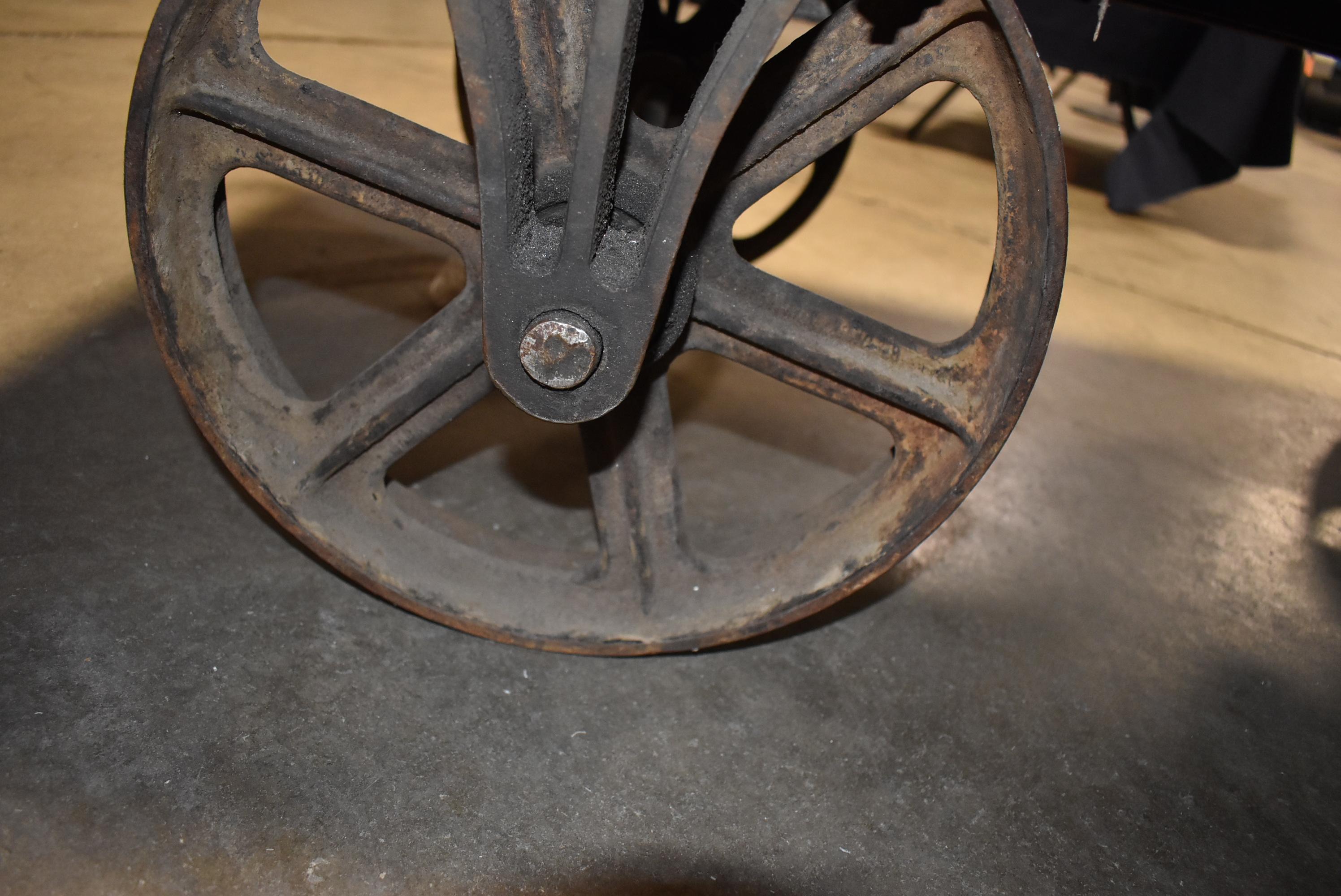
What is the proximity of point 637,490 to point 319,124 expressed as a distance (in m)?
0.60

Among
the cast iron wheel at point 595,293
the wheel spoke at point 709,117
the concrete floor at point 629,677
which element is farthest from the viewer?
the concrete floor at point 629,677

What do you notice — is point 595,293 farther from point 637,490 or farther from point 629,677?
point 629,677

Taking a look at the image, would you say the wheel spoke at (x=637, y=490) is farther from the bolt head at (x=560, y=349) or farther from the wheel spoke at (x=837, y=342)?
the bolt head at (x=560, y=349)

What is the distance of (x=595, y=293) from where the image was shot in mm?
1017

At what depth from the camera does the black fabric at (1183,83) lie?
3.89m

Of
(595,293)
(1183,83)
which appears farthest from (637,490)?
(1183,83)

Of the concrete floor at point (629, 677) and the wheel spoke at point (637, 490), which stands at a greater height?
the wheel spoke at point (637, 490)


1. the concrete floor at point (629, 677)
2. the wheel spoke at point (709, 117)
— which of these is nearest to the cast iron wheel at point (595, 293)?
the wheel spoke at point (709, 117)

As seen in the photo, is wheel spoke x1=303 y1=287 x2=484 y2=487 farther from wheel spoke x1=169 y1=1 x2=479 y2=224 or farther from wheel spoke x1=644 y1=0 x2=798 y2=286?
wheel spoke x1=644 y1=0 x2=798 y2=286

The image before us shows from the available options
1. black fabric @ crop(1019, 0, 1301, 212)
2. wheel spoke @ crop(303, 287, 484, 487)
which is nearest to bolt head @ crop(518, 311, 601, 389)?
wheel spoke @ crop(303, 287, 484, 487)

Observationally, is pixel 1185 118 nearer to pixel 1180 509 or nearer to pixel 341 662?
pixel 1180 509

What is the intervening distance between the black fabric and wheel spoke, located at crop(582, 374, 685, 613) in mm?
3237

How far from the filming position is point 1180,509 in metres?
2.10

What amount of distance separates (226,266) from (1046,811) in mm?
1284
